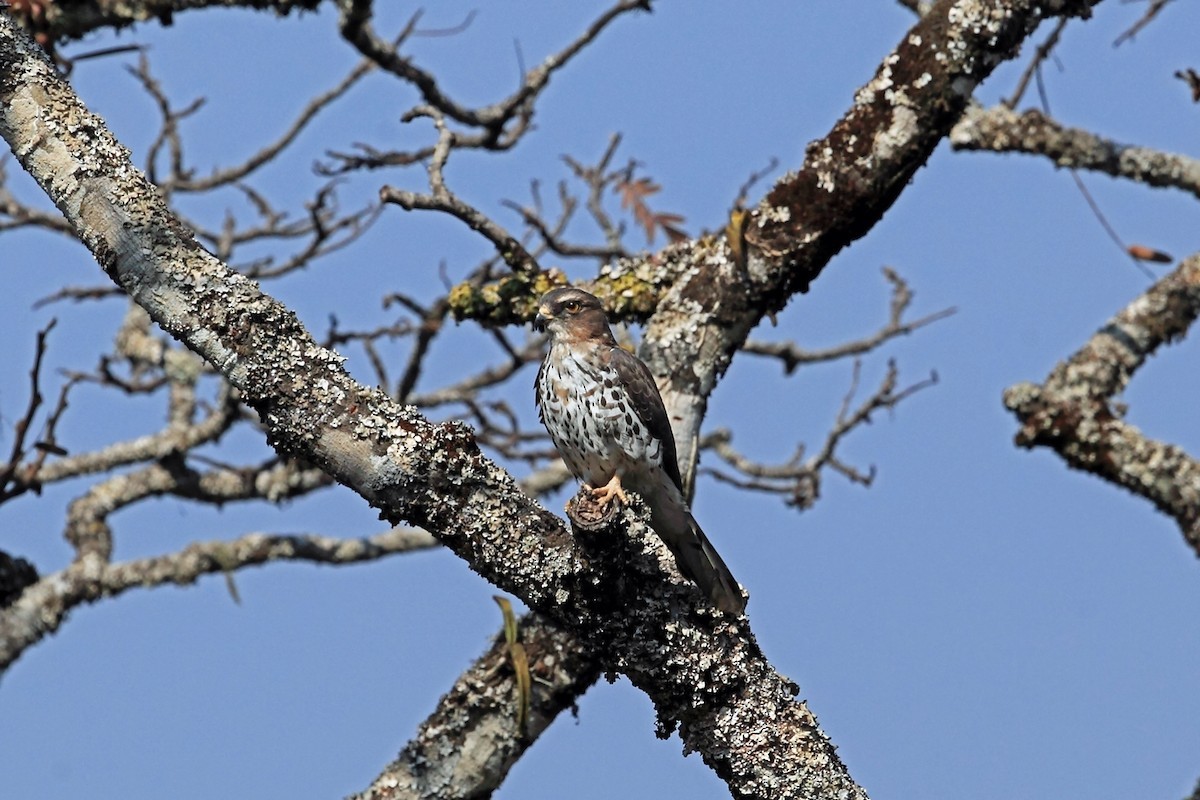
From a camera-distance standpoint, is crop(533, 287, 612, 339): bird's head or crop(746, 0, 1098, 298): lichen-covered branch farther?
crop(533, 287, 612, 339): bird's head

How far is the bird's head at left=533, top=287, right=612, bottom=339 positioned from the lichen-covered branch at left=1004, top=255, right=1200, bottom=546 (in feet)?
7.93

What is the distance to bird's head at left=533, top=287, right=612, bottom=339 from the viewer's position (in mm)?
4934

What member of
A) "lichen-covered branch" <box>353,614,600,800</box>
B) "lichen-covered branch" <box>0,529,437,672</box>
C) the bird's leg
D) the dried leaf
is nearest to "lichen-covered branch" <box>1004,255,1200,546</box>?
the dried leaf

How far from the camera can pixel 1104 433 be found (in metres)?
6.30

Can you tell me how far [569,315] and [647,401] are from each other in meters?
0.57

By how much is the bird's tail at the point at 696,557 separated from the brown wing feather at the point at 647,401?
0.52 ft

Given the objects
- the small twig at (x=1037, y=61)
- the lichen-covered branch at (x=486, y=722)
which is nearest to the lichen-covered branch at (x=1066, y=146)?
the small twig at (x=1037, y=61)

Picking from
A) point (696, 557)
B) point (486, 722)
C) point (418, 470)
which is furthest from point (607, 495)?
point (486, 722)

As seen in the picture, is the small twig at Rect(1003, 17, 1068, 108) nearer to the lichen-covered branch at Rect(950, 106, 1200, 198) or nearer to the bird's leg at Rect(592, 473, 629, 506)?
the lichen-covered branch at Rect(950, 106, 1200, 198)

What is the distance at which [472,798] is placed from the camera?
4551mm

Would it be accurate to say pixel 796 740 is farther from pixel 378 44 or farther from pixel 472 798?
pixel 378 44

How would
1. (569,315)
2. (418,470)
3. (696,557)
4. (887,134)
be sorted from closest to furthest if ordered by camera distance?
(418,470), (696,557), (887,134), (569,315)

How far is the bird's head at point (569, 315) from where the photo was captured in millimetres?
4934

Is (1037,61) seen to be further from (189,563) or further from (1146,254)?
(189,563)
